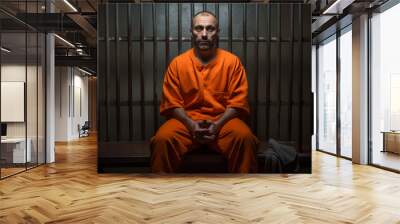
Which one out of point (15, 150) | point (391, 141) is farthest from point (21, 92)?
point (391, 141)

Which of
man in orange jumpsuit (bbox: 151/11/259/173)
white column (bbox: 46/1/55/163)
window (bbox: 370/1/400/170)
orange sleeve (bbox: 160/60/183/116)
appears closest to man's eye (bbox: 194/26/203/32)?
man in orange jumpsuit (bbox: 151/11/259/173)

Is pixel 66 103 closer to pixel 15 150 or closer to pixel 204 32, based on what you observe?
pixel 15 150

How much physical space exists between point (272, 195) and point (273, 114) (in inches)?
53.1

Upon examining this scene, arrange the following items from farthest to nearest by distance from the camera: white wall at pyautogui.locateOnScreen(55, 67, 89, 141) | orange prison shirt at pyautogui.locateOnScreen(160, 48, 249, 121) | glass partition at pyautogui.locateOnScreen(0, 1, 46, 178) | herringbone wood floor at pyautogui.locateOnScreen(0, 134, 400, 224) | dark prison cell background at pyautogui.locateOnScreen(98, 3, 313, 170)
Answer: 1. white wall at pyautogui.locateOnScreen(55, 67, 89, 141)
2. glass partition at pyautogui.locateOnScreen(0, 1, 46, 178)
3. dark prison cell background at pyautogui.locateOnScreen(98, 3, 313, 170)
4. orange prison shirt at pyautogui.locateOnScreen(160, 48, 249, 121)
5. herringbone wood floor at pyautogui.locateOnScreen(0, 134, 400, 224)

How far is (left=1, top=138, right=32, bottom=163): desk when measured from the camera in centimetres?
691

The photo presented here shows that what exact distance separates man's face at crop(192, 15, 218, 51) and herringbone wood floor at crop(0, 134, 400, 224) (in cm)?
200

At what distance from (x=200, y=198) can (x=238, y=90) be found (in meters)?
1.71

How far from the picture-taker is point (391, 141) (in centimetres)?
765

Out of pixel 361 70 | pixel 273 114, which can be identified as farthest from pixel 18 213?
pixel 361 70

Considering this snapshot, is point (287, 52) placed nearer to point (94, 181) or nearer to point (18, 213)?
point (94, 181)

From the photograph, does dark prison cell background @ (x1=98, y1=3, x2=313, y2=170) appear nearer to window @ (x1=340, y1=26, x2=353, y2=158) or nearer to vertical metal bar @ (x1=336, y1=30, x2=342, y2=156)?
window @ (x1=340, y1=26, x2=353, y2=158)

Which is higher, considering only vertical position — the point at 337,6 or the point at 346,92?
the point at 337,6

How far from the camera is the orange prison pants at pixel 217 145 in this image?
5.75 m

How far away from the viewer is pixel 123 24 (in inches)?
237
